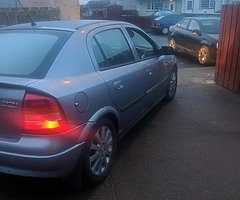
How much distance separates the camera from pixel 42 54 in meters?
3.27

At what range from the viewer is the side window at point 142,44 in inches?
189

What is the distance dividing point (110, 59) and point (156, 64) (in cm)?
156

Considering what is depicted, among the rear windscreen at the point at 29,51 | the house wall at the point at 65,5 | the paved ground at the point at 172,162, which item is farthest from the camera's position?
the house wall at the point at 65,5

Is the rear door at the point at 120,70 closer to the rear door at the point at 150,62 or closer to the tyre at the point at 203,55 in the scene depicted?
the rear door at the point at 150,62

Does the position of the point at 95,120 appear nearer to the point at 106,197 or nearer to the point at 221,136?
the point at 106,197

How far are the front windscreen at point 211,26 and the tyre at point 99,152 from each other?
8.71 m

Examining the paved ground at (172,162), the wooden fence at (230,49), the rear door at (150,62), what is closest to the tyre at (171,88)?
the paved ground at (172,162)

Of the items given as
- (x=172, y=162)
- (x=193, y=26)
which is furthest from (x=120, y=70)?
(x=193, y=26)

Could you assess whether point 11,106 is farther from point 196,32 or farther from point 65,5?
point 65,5

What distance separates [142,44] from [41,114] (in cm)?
269

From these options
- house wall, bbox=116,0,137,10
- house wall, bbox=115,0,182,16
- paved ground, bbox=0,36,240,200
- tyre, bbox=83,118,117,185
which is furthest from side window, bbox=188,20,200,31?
house wall, bbox=116,0,137,10

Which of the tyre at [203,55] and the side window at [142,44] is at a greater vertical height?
the side window at [142,44]

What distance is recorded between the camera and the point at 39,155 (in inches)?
113

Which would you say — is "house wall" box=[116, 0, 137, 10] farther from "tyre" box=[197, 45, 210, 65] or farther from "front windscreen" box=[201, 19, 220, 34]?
"tyre" box=[197, 45, 210, 65]
